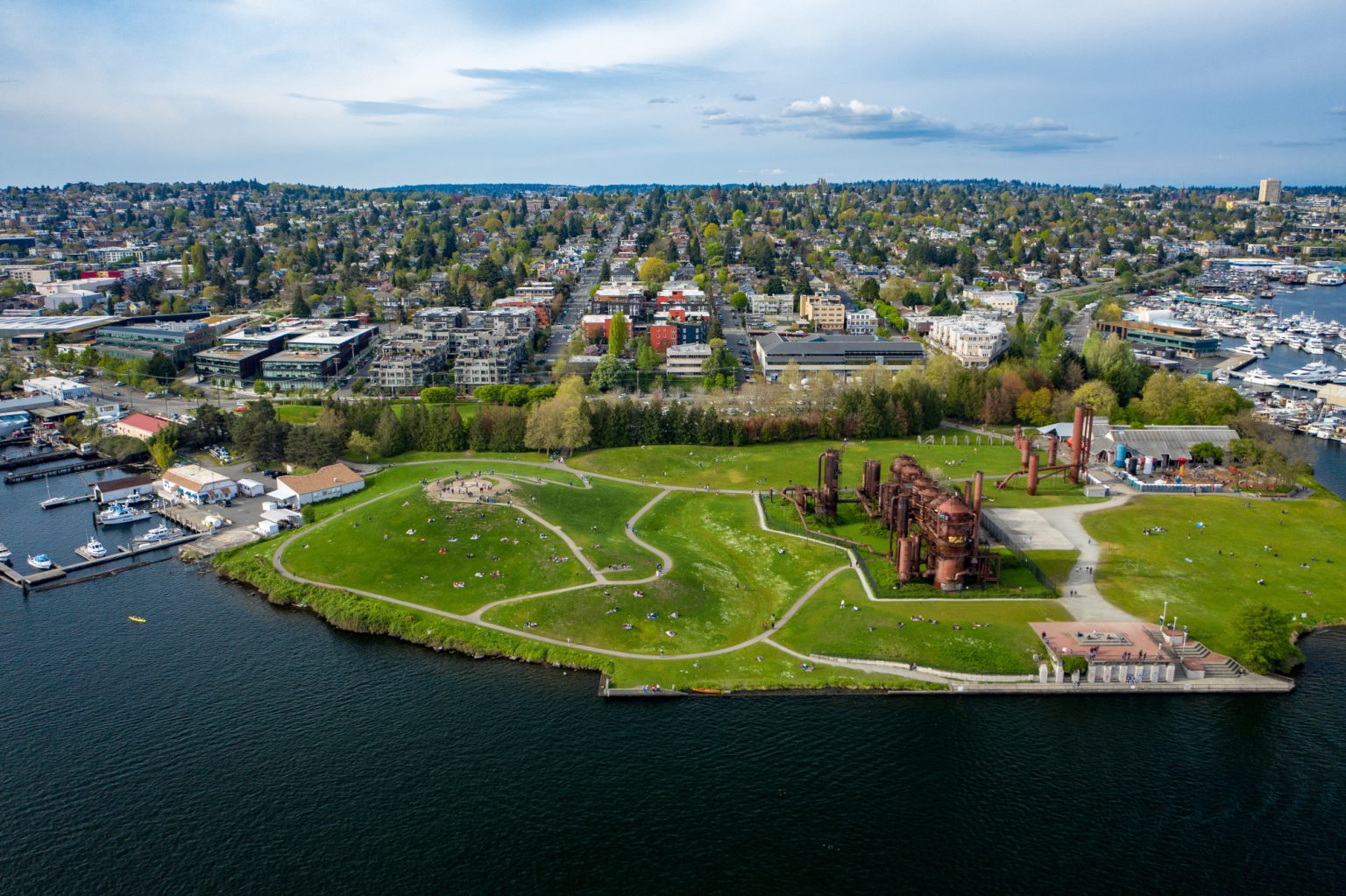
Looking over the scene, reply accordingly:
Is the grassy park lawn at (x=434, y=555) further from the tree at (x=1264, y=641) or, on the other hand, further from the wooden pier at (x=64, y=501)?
the tree at (x=1264, y=641)

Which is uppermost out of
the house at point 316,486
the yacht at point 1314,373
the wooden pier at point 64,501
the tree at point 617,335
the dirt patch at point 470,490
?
the tree at point 617,335

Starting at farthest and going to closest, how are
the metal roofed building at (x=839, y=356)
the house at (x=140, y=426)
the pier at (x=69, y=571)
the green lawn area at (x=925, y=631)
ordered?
the metal roofed building at (x=839, y=356) → the house at (x=140, y=426) → the pier at (x=69, y=571) → the green lawn area at (x=925, y=631)

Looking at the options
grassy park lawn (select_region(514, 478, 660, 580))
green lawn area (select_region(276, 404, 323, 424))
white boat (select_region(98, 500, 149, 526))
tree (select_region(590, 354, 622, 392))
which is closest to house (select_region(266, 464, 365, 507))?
white boat (select_region(98, 500, 149, 526))

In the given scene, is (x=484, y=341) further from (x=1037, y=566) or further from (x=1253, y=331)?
(x=1253, y=331)

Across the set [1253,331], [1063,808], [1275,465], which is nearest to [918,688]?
[1063,808]

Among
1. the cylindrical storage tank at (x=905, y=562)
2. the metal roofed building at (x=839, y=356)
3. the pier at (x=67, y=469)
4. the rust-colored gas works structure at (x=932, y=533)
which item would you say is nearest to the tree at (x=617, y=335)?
the metal roofed building at (x=839, y=356)

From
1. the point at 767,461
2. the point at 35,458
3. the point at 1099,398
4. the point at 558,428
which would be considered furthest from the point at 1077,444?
the point at 35,458
